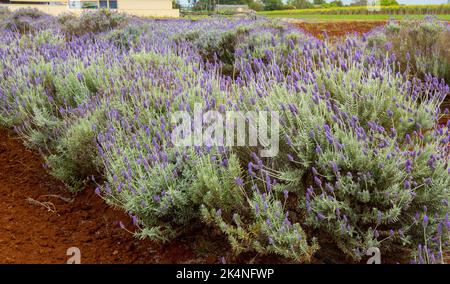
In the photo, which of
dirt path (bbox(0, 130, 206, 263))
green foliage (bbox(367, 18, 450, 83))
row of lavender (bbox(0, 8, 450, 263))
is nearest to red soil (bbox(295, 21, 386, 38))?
green foliage (bbox(367, 18, 450, 83))

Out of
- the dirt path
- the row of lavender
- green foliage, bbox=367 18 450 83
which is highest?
green foliage, bbox=367 18 450 83

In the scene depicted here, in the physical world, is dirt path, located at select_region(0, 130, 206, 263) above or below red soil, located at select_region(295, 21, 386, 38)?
below

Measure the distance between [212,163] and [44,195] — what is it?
5.06 ft

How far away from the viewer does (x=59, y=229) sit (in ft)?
9.78

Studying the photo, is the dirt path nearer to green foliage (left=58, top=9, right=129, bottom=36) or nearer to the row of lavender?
the row of lavender

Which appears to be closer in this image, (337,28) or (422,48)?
(422,48)

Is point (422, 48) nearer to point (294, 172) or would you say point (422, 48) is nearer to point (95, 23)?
point (294, 172)

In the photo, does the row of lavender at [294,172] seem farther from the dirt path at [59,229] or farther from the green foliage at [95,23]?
the green foliage at [95,23]

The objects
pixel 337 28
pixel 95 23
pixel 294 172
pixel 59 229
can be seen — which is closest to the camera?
pixel 294 172

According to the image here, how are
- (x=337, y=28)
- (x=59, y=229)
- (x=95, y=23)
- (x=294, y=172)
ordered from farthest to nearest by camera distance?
(x=337, y=28), (x=95, y=23), (x=59, y=229), (x=294, y=172)

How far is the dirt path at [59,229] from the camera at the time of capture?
2.62m

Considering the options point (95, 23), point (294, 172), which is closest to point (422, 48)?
point (294, 172)

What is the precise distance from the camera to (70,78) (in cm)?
422

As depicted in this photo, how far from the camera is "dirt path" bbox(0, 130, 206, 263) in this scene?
8.60 ft
